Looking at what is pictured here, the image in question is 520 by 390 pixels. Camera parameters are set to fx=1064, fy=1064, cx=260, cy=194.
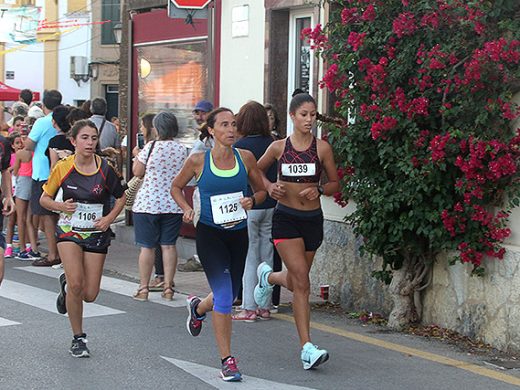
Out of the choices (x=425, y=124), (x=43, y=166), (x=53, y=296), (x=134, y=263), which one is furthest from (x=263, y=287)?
(x=43, y=166)

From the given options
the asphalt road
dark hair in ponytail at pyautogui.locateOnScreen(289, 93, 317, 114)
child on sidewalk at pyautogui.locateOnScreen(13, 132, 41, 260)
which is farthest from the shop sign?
dark hair in ponytail at pyautogui.locateOnScreen(289, 93, 317, 114)

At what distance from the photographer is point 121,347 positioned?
26.2ft

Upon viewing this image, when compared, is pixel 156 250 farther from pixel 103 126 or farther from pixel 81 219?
pixel 81 219

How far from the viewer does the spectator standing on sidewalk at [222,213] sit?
7.04 meters

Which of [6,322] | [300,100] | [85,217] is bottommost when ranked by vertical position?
[6,322]

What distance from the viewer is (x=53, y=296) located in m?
10.4

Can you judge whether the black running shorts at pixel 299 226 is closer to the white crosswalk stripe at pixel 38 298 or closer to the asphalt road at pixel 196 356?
the asphalt road at pixel 196 356

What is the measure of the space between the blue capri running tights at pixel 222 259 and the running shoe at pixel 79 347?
3.68 feet

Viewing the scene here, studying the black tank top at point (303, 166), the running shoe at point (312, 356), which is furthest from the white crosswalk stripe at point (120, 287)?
the running shoe at point (312, 356)

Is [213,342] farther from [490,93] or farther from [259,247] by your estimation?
[490,93]

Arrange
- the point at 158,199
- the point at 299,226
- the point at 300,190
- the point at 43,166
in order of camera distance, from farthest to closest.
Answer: the point at 43,166, the point at 158,199, the point at 300,190, the point at 299,226

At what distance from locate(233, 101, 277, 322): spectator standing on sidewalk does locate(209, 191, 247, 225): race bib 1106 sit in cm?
188

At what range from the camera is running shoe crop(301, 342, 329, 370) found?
715 cm

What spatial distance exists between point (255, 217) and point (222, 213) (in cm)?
218
